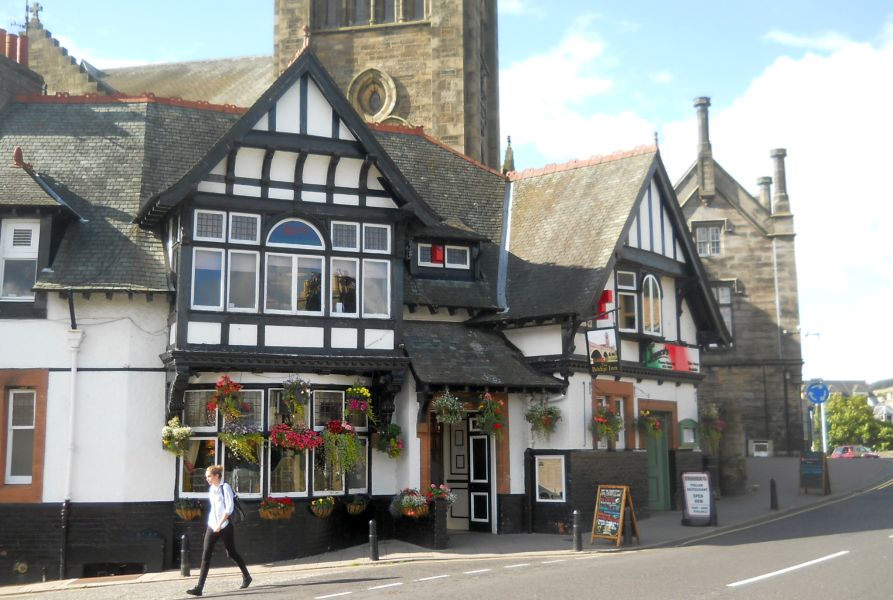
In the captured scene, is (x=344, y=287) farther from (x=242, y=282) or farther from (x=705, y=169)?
(x=705, y=169)

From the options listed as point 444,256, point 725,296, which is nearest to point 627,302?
point 444,256

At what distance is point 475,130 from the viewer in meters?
38.4

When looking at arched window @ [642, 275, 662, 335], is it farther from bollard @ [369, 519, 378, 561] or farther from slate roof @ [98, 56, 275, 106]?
slate roof @ [98, 56, 275, 106]

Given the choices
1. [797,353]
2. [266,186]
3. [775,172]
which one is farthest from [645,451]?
[775,172]

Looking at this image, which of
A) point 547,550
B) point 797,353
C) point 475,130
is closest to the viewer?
point 547,550

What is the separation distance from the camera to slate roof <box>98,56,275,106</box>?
4181 cm

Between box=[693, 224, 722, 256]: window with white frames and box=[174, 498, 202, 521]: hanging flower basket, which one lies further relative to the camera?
box=[693, 224, 722, 256]: window with white frames

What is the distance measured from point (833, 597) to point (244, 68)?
124ft

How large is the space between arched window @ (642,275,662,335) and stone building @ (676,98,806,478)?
64.9 ft

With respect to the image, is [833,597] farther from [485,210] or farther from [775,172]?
[775,172]

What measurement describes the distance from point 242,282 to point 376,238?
115 inches

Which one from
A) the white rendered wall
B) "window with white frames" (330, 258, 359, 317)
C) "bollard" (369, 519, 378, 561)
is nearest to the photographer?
"bollard" (369, 519, 378, 561)

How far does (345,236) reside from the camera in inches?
786

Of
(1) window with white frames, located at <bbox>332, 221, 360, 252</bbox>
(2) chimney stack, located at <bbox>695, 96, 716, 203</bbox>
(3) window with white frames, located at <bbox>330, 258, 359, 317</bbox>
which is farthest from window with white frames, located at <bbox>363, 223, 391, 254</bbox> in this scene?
(2) chimney stack, located at <bbox>695, 96, 716, 203</bbox>
